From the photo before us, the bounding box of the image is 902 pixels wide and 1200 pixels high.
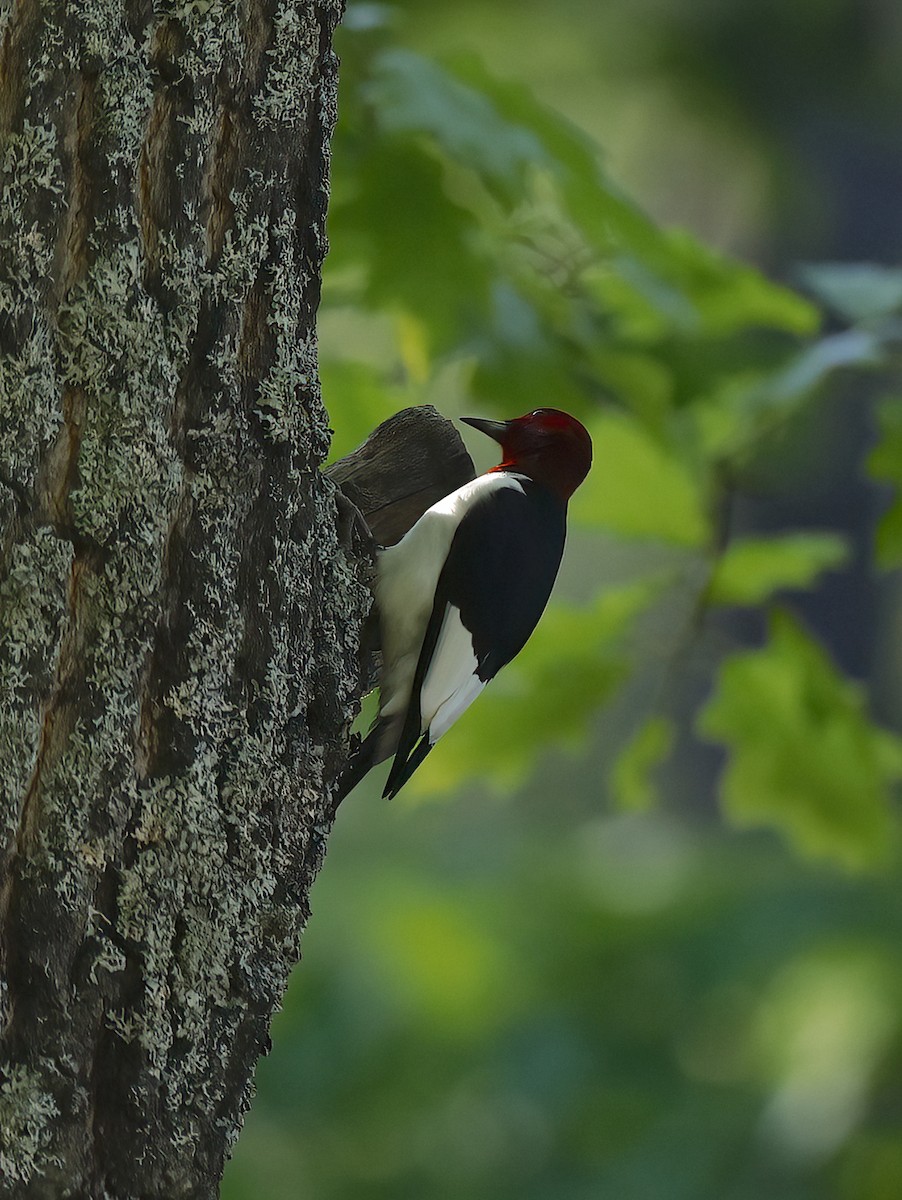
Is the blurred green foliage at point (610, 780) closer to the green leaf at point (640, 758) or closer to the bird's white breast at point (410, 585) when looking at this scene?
the green leaf at point (640, 758)

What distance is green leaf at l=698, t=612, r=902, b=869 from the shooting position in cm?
156

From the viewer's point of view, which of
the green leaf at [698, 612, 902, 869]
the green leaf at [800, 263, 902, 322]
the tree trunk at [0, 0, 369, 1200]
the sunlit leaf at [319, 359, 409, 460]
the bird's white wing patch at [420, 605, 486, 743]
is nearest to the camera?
the tree trunk at [0, 0, 369, 1200]

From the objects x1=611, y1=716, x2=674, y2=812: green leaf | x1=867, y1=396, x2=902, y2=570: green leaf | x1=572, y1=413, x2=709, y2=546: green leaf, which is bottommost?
x1=611, y1=716, x2=674, y2=812: green leaf

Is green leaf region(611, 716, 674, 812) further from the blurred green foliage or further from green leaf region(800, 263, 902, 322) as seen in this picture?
green leaf region(800, 263, 902, 322)

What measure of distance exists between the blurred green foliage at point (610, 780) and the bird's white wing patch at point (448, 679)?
0.80ft

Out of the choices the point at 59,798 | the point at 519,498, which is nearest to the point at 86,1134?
the point at 59,798

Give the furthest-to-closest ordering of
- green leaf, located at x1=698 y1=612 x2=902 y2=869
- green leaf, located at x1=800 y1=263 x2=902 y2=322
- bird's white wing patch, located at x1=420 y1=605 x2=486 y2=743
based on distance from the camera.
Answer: green leaf, located at x1=698 y1=612 x2=902 y2=869, green leaf, located at x1=800 y1=263 x2=902 y2=322, bird's white wing patch, located at x1=420 y1=605 x2=486 y2=743

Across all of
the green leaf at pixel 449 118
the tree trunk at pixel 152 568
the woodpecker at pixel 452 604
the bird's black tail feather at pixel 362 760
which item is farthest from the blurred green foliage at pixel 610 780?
the tree trunk at pixel 152 568

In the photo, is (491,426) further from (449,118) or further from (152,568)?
(152,568)

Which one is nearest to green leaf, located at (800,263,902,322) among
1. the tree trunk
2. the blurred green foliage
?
the blurred green foliage

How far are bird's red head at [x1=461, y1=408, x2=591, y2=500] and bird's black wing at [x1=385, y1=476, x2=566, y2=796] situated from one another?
0.11 meters

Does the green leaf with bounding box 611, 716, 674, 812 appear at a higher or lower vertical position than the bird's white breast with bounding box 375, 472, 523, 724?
higher

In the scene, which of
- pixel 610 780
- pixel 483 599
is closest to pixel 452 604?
pixel 483 599

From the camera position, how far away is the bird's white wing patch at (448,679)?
1118 mm
